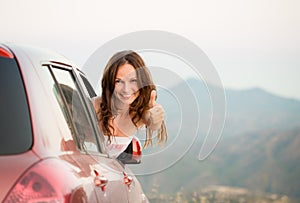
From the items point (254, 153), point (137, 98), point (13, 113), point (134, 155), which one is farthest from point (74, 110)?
point (254, 153)

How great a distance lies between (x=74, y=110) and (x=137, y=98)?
2062mm

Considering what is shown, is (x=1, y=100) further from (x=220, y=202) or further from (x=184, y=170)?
(x=184, y=170)

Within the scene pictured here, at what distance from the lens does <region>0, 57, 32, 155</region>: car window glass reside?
492cm

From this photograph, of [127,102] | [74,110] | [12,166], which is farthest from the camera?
[127,102]

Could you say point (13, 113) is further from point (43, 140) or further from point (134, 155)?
point (134, 155)

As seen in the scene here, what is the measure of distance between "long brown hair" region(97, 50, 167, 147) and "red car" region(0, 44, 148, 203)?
1863mm

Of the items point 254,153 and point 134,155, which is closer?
point 134,155

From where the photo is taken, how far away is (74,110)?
→ 620 centimetres

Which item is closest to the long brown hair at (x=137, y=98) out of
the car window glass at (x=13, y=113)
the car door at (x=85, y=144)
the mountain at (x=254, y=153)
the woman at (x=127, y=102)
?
the woman at (x=127, y=102)

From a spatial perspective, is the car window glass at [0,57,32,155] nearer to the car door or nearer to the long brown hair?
the car door

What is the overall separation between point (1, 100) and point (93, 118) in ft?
5.90

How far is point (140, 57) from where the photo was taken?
857 cm

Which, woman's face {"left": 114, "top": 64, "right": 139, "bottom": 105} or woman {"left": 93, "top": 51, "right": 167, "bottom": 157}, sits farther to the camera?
woman's face {"left": 114, "top": 64, "right": 139, "bottom": 105}

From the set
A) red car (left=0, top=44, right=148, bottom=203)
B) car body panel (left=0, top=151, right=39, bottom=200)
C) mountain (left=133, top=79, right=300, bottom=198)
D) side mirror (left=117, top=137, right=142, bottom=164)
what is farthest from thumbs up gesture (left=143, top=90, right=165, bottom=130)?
mountain (left=133, top=79, right=300, bottom=198)
